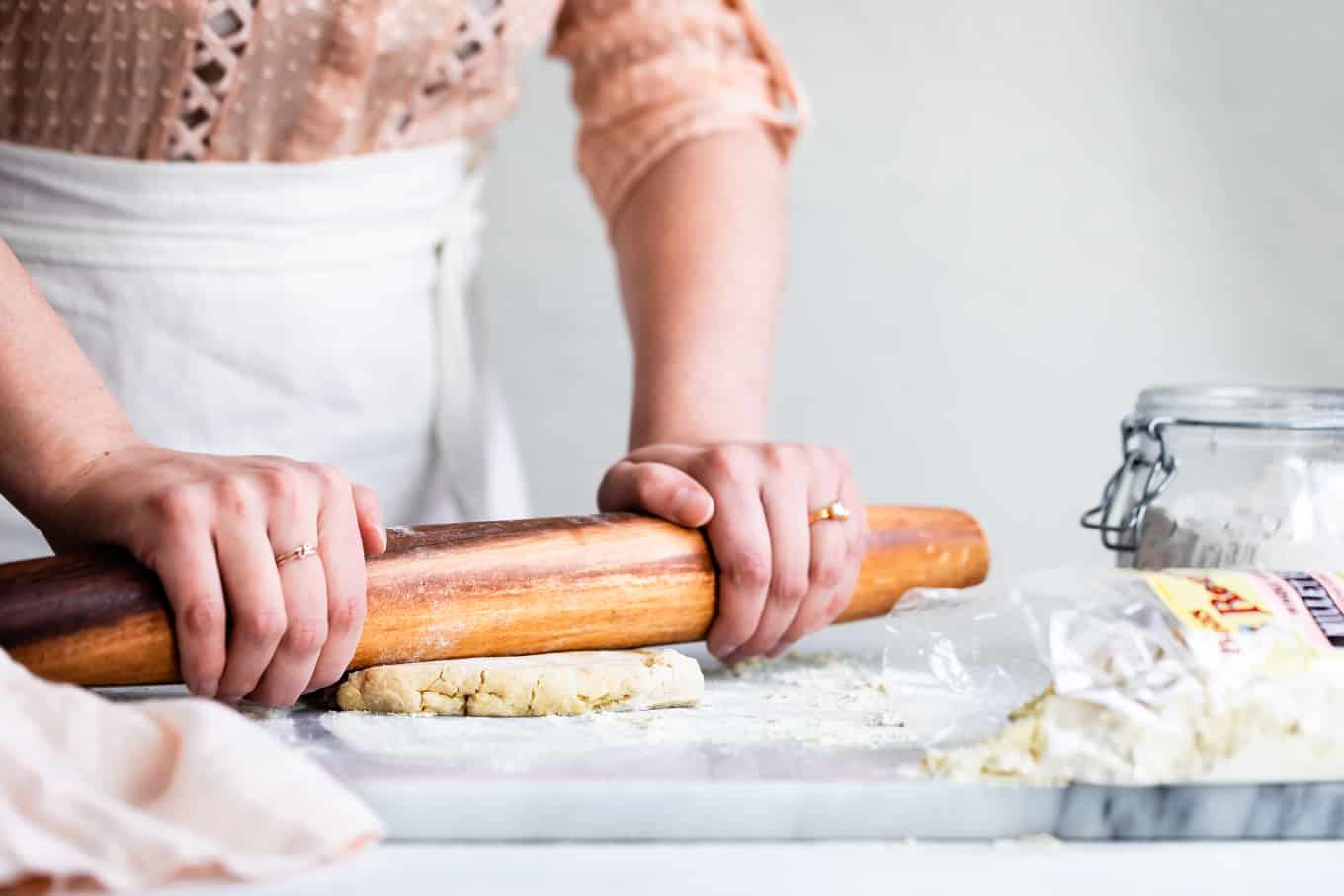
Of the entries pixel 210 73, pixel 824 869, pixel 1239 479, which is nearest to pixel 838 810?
pixel 824 869

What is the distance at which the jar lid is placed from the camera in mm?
719

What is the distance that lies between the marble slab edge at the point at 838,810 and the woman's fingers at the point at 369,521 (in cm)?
15

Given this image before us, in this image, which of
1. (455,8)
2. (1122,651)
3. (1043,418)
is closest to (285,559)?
(1122,651)

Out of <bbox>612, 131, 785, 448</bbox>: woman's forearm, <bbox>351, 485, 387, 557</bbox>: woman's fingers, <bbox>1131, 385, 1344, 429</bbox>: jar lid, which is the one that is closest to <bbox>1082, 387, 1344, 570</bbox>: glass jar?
<bbox>1131, 385, 1344, 429</bbox>: jar lid

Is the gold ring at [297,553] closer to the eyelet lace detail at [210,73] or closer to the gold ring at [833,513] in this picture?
the gold ring at [833,513]

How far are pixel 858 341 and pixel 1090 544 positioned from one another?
18.0 inches

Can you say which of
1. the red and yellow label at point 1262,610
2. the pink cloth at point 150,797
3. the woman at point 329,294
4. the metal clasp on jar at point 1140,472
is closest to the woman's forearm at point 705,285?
the woman at point 329,294

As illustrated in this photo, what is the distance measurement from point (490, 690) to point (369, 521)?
0.32 feet

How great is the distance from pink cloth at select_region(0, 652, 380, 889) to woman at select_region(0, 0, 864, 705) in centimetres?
10

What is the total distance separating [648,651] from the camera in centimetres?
70

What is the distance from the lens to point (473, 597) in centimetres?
66

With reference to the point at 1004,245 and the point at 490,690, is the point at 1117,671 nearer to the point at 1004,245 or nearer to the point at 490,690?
the point at 490,690

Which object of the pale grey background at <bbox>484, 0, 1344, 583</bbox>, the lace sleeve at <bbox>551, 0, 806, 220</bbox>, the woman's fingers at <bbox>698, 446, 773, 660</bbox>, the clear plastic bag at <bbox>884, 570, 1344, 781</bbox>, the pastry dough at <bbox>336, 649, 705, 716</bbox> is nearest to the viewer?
→ the clear plastic bag at <bbox>884, 570, 1344, 781</bbox>

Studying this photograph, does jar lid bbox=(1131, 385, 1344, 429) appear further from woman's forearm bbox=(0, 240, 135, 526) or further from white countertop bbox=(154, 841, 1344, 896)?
woman's forearm bbox=(0, 240, 135, 526)
